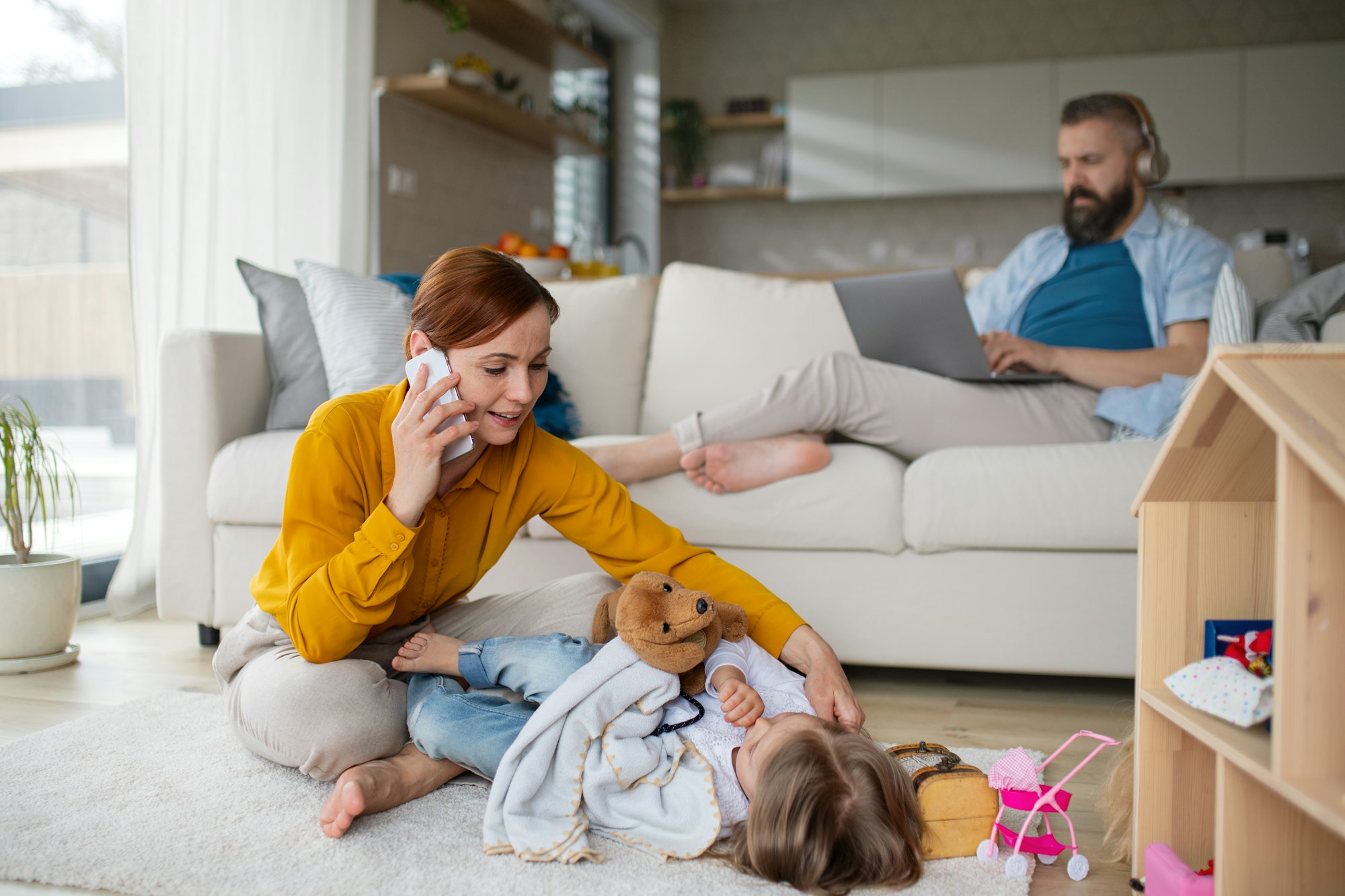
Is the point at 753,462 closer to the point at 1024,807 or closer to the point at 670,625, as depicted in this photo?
the point at 670,625

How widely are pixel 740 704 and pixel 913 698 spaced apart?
783 mm

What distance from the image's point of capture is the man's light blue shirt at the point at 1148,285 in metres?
2.04

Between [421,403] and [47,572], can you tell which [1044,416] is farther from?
[47,572]

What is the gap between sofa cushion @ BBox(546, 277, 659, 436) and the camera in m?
2.60

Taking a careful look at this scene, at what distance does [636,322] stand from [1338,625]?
6.70 feet

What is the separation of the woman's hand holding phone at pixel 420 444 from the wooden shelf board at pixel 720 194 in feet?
14.9

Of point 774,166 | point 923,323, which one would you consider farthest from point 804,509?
point 774,166

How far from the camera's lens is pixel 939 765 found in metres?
1.22

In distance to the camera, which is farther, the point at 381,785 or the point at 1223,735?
the point at 381,785

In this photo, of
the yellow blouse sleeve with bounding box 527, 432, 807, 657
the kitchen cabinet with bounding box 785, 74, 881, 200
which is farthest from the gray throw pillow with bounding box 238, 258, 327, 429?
the kitchen cabinet with bounding box 785, 74, 881, 200

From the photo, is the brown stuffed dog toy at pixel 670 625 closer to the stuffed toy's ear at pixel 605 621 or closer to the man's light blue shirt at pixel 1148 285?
the stuffed toy's ear at pixel 605 621

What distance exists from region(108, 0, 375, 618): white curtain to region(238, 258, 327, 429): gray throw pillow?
0.84 feet

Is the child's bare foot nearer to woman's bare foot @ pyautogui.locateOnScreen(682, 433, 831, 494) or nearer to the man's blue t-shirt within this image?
woman's bare foot @ pyautogui.locateOnScreen(682, 433, 831, 494)

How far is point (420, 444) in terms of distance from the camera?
1.23 meters
